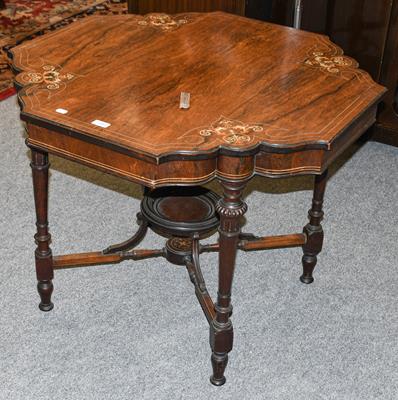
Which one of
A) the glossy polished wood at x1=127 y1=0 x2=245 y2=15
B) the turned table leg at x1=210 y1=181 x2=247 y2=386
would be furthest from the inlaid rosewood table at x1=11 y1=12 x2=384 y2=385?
the glossy polished wood at x1=127 y1=0 x2=245 y2=15

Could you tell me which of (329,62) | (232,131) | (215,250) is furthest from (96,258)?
(329,62)

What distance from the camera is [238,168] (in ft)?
7.52

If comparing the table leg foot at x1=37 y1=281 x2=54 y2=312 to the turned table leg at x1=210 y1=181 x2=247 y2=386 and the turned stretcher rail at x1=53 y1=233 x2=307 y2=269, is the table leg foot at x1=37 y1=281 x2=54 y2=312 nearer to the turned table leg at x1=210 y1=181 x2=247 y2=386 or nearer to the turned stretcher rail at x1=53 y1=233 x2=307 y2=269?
the turned stretcher rail at x1=53 y1=233 x2=307 y2=269

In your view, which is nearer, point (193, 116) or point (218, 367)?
point (193, 116)

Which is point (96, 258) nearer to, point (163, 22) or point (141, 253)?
point (141, 253)

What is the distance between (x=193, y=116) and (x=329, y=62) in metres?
0.68

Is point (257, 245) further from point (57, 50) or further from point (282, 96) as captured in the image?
point (57, 50)

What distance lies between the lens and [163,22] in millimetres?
3113

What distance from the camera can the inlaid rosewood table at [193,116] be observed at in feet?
7.57

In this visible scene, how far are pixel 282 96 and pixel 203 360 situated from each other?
0.96 metres

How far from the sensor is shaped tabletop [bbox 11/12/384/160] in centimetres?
234

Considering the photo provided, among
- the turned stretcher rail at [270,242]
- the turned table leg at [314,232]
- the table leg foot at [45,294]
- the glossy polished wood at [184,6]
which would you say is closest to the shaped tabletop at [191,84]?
the turned table leg at [314,232]

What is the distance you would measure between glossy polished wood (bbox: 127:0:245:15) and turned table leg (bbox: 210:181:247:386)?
203 centimetres

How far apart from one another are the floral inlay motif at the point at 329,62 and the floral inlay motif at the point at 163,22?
575 millimetres
